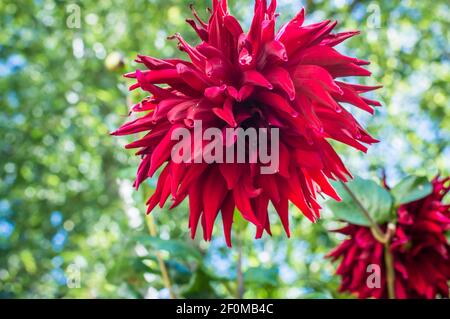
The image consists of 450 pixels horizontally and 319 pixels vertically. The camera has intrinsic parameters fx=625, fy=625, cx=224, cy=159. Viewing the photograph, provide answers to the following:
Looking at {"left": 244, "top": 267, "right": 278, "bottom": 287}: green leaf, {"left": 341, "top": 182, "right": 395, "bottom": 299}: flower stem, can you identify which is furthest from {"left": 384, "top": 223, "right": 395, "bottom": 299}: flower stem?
{"left": 244, "top": 267, "right": 278, "bottom": 287}: green leaf

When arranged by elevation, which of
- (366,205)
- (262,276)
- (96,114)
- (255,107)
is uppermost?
(96,114)

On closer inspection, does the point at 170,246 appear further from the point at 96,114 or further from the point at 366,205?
the point at 96,114

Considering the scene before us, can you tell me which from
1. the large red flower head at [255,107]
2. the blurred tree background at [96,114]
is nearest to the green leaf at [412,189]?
the large red flower head at [255,107]

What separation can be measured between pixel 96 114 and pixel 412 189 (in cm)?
200

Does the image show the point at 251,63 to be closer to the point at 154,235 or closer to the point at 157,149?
the point at 157,149

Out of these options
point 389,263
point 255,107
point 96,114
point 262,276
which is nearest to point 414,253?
point 389,263

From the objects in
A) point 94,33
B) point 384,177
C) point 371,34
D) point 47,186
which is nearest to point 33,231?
point 47,186

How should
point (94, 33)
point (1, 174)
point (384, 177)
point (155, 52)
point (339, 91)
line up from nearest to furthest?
point (339, 91) → point (384, 177) → point (155, 52) → point (94, 33) → point (1, 174)

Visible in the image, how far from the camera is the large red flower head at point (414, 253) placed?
913 millimetres

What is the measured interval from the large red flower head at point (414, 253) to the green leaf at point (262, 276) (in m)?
0.21

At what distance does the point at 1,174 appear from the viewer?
287cm

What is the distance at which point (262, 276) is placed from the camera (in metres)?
1.14

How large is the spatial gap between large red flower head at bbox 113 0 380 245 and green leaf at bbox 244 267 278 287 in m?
0.51
